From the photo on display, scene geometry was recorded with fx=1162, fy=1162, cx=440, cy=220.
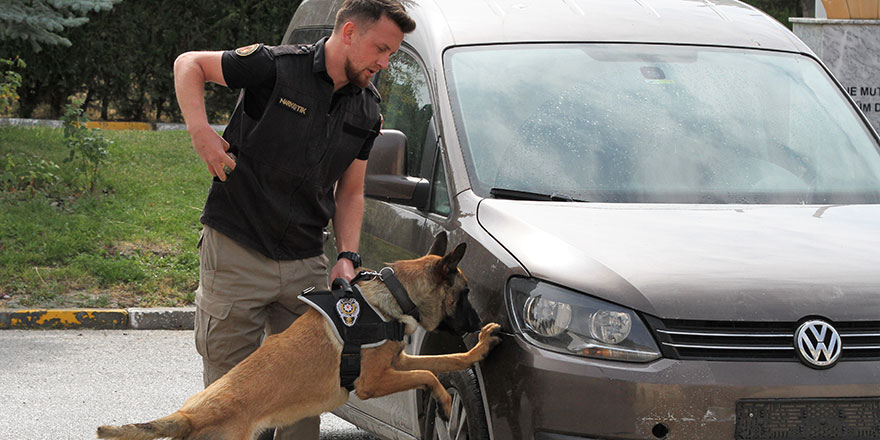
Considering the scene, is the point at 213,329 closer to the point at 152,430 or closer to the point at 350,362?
the point at 350,362

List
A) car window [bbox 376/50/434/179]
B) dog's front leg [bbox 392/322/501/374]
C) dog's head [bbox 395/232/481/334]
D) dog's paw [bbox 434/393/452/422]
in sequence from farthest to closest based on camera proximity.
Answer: car window [bbox 376/50/434/179], dog's paw [bbox 434/393/452/422], dog's head [bbox 395/232/481/334], dog's front leg [bbox 392/322/501/374]

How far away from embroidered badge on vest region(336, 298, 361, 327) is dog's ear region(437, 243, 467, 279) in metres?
0.30

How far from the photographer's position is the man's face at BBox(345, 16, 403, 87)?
3.88 meters

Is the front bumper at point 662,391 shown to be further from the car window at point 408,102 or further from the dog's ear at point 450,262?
the car window at point 408,102

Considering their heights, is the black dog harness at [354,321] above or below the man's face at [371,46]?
below

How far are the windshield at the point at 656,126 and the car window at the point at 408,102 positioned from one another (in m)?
0.23

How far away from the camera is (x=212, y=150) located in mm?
3730

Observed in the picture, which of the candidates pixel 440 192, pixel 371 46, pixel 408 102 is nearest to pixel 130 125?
pixel 408 102

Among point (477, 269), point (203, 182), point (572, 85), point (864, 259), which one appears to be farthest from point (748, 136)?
point (203, 182)

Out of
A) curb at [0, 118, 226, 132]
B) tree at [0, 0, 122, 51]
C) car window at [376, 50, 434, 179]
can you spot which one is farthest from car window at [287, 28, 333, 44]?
curb at [0, 118, 226, 132]

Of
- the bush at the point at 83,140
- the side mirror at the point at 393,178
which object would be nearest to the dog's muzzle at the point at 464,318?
the side mirror at the point at 393,178

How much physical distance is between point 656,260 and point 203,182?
935cm

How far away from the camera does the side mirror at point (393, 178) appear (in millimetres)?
4301

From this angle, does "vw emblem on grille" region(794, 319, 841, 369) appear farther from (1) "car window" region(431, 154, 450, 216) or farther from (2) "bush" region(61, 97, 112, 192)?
(2) "bush" region(61, 97, 112, 192)
